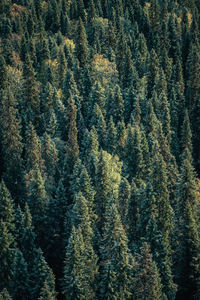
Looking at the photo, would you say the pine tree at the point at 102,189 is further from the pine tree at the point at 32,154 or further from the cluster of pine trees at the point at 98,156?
the pine tree at the point at 32,154

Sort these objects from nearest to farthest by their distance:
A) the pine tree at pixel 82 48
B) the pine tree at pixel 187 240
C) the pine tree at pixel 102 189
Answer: the pine tree at pixel 187 240, the pine tree at pixel 102 189, the pine tree at pixel 82 48

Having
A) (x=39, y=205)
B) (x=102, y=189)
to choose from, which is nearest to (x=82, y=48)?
(x=102, y=189)

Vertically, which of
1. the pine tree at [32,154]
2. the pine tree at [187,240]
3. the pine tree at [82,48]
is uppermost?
the pine tree at [82,48]

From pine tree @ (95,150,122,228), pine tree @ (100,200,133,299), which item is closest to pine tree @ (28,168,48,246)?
pine tree @ (95,150,122,228)

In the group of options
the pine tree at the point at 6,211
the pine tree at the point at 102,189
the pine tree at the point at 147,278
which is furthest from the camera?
Result: the pine tree at the point at 102,189

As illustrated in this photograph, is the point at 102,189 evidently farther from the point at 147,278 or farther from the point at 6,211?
the point at 147,278

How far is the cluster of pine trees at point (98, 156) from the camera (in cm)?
4856

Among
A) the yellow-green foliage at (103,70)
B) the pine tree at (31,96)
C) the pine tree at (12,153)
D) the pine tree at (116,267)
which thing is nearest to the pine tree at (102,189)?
the pine tree at (116,267)

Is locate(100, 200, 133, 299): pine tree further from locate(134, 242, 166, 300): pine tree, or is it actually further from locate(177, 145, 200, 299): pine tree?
locate(177, 145, 200, 299): pine tree

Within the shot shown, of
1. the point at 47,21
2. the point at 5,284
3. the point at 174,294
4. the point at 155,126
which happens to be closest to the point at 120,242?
the point at 174,294

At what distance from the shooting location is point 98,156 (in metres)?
67.8

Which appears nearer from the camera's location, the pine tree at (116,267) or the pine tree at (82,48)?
the pine tree at (116,267)

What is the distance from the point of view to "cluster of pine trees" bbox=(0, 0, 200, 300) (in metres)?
48.6

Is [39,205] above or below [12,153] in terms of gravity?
below
